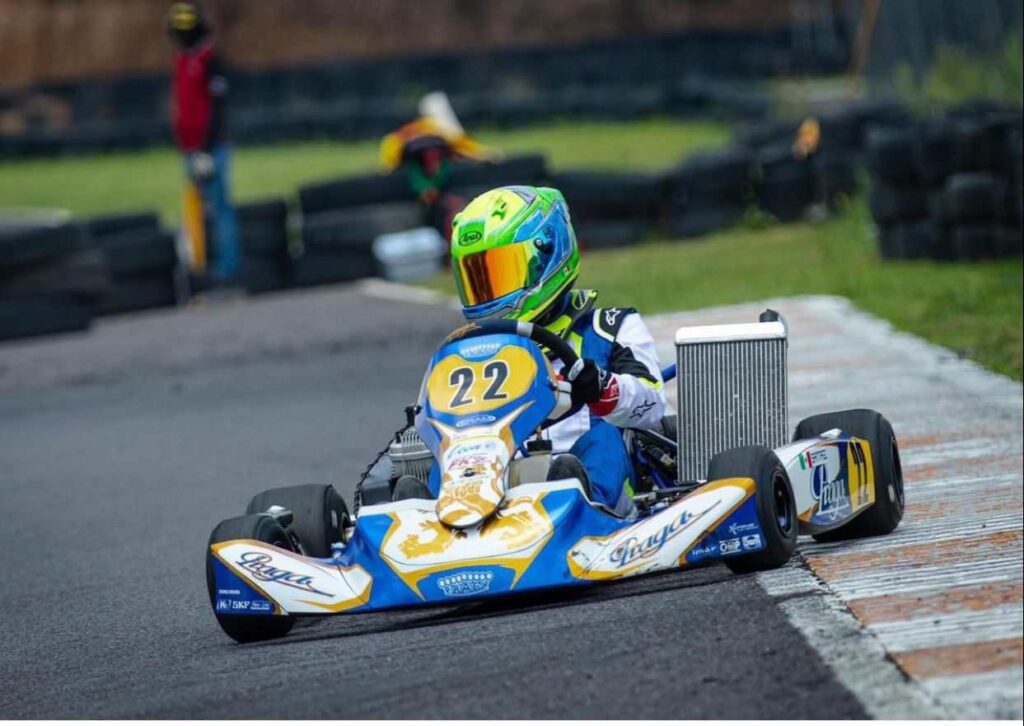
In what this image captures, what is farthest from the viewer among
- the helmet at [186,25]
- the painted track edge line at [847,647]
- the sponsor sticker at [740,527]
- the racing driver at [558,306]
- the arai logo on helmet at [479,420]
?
the helmet at [186,25]

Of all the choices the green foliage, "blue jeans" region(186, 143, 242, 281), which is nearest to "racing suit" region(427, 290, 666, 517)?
the green foliage

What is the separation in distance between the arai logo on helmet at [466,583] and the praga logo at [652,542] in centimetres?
30

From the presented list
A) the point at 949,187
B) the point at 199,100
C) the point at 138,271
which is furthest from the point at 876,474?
the point at 199,100

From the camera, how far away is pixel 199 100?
14484 millimetres

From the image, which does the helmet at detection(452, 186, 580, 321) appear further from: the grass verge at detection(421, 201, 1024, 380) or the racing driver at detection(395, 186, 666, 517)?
the grass verge at detection(421, 201, 1024, 380)

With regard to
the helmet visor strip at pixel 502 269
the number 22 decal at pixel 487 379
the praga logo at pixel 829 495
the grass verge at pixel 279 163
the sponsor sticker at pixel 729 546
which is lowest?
the grass verge at pixel 279 163

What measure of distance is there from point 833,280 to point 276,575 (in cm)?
705

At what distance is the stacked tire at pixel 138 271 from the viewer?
13914 millimetres

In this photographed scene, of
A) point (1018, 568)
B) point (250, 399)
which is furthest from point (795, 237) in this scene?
point (1018, 568)

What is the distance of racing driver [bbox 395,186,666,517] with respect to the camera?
5383mm

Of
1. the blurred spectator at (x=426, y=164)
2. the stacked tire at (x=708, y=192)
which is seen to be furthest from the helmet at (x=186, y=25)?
the stacked tire at (x=708, y=192)

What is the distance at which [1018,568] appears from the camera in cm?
463

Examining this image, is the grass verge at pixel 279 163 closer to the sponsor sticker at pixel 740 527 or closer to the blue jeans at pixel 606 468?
the blue jeans at pixel 606 468

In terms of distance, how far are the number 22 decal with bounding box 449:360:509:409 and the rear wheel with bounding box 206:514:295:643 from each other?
57 cm
